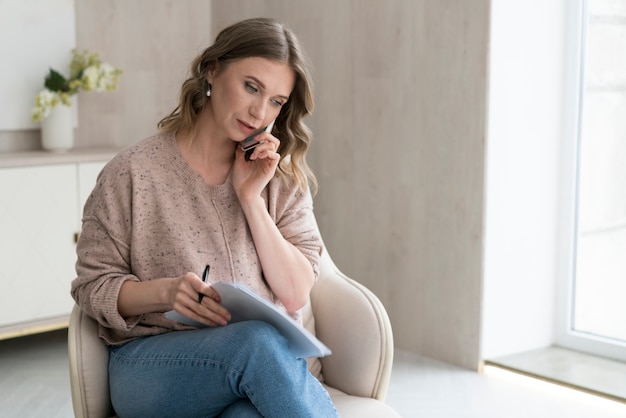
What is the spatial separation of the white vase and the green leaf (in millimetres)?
80

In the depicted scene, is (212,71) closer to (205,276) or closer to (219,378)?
(205,276)

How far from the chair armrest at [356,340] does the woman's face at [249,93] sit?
456 mm

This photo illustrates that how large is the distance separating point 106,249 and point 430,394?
1628mm

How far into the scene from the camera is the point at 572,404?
3152 millimetres

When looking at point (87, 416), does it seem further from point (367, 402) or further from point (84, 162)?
point (84, 162)

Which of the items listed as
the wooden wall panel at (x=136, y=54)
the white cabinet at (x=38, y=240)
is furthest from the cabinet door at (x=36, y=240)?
the wooden wall panel at (x=136, y=54)

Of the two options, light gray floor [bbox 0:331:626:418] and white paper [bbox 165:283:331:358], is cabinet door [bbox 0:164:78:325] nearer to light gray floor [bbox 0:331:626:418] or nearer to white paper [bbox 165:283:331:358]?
light gray floor [bbox 0:331:626:418]

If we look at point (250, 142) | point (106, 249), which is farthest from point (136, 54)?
point (106, 249)

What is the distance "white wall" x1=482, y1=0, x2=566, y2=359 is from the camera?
340 cm

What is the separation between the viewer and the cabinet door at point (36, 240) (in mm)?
3529

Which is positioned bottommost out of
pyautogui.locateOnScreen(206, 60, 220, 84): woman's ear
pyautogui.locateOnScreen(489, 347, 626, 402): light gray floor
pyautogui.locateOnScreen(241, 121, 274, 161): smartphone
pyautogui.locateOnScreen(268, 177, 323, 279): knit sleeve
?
pyautogui.locateOnScreen(489, 347, 626, 402): light gray floor

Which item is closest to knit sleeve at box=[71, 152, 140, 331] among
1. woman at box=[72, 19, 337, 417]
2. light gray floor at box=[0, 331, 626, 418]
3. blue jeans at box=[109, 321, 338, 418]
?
woman at box=[72, 19, 337, 417]

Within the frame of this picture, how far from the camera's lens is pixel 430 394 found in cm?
325

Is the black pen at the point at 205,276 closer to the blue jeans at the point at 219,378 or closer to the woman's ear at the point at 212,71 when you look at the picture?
the blue jeans at the point at 219,378
